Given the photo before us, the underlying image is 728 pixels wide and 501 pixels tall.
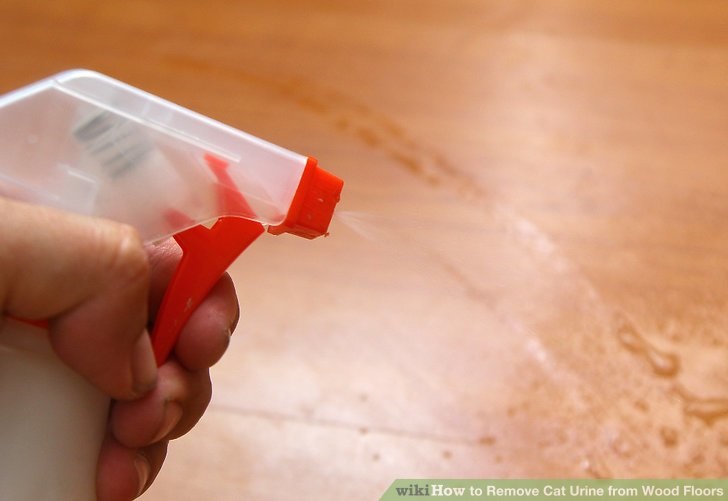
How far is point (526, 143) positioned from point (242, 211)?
0.39m

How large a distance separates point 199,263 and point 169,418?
0.08 metres

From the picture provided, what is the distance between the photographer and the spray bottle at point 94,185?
0.88 ft

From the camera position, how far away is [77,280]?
0.25m

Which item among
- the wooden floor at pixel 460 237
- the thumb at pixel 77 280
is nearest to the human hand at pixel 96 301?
the thumb at pixel 77 280

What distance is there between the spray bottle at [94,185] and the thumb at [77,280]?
2 cm

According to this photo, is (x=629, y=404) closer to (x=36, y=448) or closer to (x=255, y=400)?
(x=255, y=400)

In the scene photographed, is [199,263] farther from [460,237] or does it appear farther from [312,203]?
[460,237]

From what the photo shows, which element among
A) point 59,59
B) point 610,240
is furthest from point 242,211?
point 59,59

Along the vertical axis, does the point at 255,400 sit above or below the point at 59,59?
below

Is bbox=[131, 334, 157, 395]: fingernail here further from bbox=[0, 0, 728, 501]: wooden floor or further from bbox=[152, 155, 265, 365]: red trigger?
bbox=[0, 0, 728, 501]: wooden floor

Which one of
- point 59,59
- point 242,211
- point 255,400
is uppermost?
point 242,211

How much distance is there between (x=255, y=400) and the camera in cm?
50

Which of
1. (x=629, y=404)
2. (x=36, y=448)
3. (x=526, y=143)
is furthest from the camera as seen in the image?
(x=526, y=143)

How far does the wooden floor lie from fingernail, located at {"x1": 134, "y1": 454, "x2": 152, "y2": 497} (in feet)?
0.42
